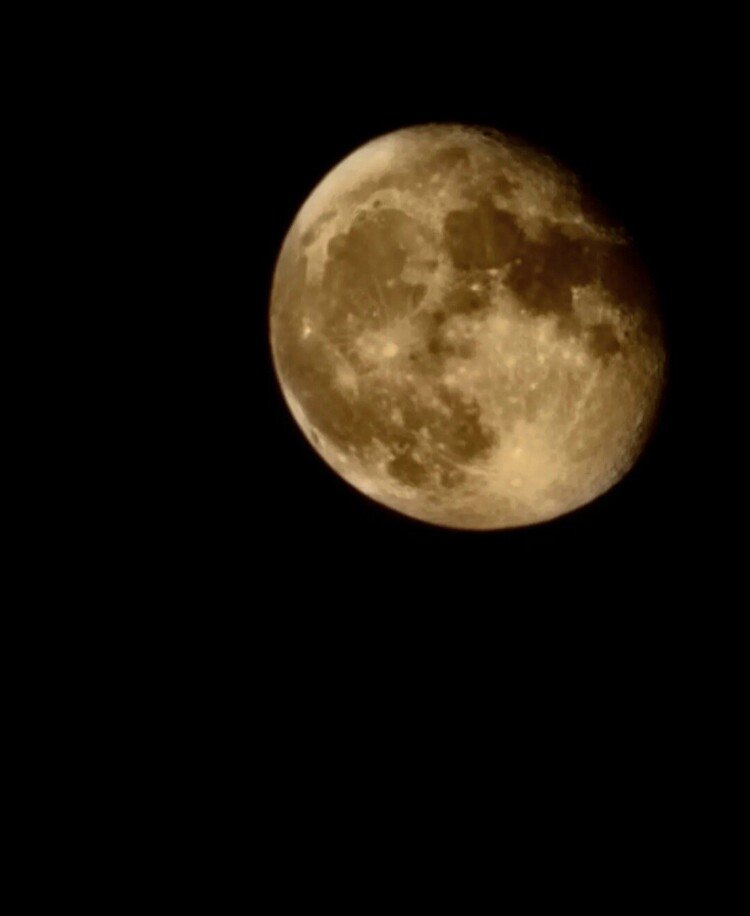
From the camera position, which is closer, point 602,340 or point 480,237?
point 480,237

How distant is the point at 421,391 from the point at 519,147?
122cm

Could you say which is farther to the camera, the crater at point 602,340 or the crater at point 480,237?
the crater at point 602,340

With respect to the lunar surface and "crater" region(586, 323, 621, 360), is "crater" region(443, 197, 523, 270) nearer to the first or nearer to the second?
the lunar surface

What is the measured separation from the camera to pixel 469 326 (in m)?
2.72

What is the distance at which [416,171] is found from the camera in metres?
2.93

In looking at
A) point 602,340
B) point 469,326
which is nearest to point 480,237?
point 469,326

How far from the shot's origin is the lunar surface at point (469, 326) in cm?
273

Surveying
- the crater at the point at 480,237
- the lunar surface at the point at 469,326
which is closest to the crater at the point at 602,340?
the lunar surface at the point at 469,326

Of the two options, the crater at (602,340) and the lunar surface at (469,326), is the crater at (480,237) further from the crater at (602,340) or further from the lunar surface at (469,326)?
the crater at (602,340)

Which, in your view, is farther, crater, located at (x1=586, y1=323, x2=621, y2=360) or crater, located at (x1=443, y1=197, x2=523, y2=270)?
crater, located at (x1=586, y1=323, x2=621, y2=360)

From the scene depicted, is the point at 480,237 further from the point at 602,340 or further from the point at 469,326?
the point at 602,340

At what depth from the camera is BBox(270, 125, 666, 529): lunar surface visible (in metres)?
2.73

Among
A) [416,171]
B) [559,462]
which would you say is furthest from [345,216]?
[559,462]

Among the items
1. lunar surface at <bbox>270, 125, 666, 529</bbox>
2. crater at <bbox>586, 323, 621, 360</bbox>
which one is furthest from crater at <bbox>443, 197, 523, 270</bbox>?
crater at <bbox>586, 323, 621, 360</bbox>
